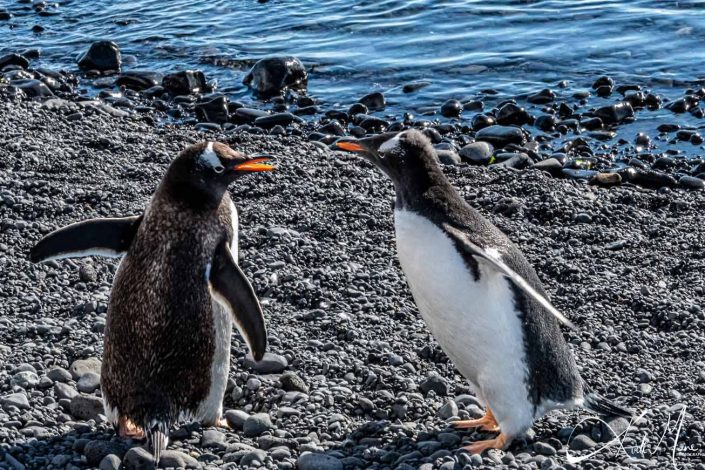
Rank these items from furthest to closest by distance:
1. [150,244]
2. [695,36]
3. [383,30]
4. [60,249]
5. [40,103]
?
[383,30], [695,36], [40,103], [60,249], [150,244]

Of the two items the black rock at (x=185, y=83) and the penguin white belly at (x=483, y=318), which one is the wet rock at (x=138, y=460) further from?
the black rock at (x=185, y=83)

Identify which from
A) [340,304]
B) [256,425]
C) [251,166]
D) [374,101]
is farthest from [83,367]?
[374,101]

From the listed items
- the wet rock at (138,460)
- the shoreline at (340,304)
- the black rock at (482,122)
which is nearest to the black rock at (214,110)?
the shoreline at (340,304)

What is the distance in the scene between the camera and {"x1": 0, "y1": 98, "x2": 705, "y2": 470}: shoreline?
5328 mm

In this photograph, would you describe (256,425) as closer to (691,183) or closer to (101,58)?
(691,183)

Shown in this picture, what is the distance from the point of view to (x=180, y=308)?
522cm

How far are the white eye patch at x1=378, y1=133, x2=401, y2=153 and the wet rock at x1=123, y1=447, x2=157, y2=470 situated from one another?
2041mm

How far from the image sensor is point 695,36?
15180 mm

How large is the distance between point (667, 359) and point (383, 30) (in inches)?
421

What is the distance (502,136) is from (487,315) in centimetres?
654

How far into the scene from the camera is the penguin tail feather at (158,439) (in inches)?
Result: 199

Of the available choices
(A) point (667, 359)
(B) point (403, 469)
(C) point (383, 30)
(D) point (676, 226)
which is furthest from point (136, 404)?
(C) point (383, 30)

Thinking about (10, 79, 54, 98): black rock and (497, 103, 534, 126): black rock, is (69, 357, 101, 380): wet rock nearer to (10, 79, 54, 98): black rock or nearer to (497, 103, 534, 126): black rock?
(10, 79, 54, 98): black rock

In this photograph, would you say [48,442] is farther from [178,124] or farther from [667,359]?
[178,124]
